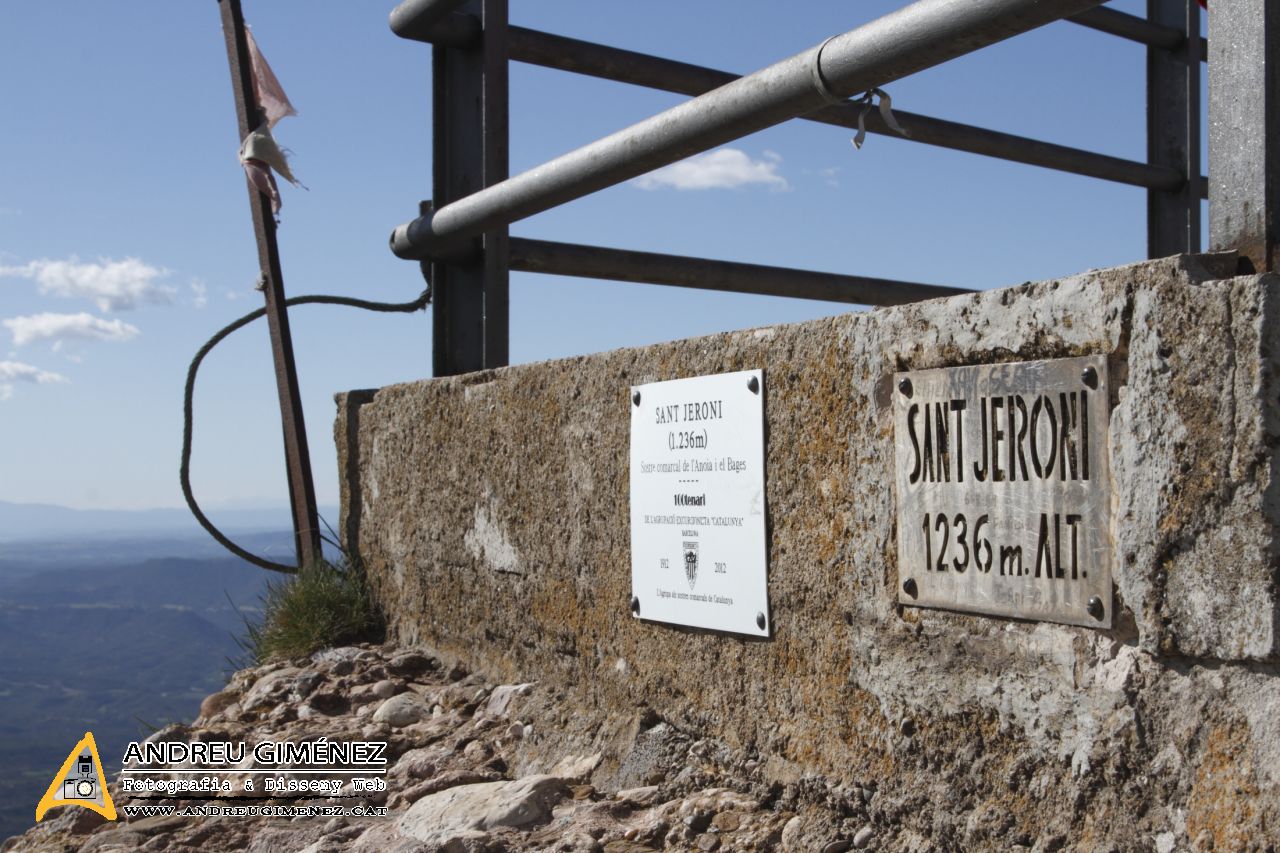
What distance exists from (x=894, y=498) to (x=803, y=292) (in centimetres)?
200

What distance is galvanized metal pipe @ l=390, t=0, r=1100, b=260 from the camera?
1.82 meters

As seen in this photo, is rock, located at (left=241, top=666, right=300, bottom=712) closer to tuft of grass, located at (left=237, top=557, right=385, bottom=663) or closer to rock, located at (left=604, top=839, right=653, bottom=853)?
tuft of grass, located at (left=237, top=557, right=385, bottom=663)

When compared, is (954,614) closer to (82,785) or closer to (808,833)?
(808,833)

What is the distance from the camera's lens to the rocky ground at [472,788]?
2.12 meters

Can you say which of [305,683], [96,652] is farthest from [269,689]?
[96,652]

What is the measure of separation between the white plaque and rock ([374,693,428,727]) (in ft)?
3.17

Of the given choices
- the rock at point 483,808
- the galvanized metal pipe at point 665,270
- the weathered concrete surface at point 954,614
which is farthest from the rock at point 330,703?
the galvanized metal pipe at point 665,270

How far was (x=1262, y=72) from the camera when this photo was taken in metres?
1.53

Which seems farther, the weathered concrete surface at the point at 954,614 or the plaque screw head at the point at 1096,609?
the plaque screw head at the point at 1096,609

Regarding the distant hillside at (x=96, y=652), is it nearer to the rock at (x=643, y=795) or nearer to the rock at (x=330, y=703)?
the rock at (x=330, y=703)

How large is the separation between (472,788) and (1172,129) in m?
3.54

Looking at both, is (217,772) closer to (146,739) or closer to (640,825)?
(146,739)

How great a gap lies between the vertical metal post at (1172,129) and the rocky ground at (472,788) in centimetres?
298

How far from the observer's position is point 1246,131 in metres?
1.55
